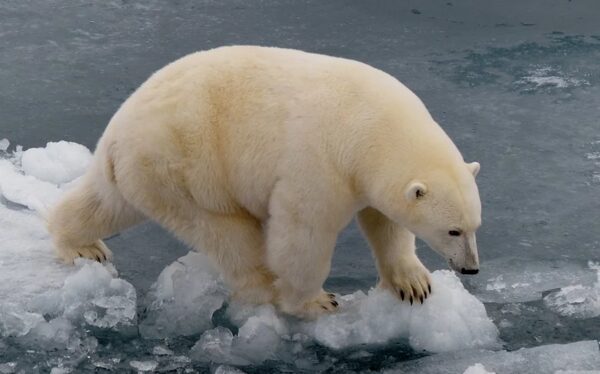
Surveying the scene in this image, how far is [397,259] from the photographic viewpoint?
4523mm

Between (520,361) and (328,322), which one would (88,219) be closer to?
(328,322)

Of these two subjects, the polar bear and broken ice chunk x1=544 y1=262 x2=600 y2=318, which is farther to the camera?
broken ice chunk x1=544 y1=262 x2=600 y2=318

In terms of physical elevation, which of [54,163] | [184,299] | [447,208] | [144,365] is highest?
[447,208]

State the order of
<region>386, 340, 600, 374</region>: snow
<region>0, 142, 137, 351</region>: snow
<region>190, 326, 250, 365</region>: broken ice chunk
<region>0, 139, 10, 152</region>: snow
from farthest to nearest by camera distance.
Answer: <region>0, 139, 10, 152</region>: snow
<region>0, 142, 137, 351</region>: snow
<region>190, 326, 250, 365</region>: broken ice chunk
<region>386, 340, 600, 374</region>: snow

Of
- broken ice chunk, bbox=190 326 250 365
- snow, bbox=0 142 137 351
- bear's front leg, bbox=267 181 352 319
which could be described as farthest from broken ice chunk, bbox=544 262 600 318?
snow, bbox=0 142 137 351

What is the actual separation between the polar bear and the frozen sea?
25cm

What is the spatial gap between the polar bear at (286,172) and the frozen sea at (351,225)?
9.7 inches

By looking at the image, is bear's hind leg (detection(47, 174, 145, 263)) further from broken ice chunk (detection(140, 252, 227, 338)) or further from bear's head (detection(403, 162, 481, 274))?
bear's head (detection(403, 162, 481, 274))

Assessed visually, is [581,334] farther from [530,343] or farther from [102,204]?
[102,204]

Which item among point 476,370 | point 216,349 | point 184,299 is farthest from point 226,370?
point 476,370

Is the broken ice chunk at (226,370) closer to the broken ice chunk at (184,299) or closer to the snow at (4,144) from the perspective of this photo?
the broken ice chunk at (184,299)

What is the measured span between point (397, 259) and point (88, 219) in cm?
144

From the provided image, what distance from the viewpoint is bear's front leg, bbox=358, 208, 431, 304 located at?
176 inches

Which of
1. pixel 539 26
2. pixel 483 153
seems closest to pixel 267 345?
pixel 483 153
